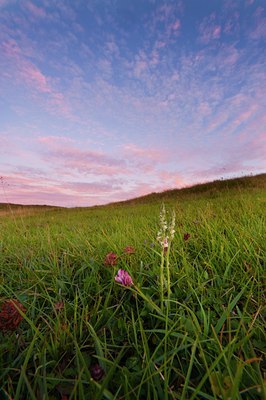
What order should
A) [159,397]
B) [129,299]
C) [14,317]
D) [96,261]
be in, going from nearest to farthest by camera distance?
1. [159,397]
2. [14,317]
3. [129,299]
4. [96,261]

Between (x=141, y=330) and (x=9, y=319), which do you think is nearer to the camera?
(x=141, y=330)

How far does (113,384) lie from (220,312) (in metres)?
0.88

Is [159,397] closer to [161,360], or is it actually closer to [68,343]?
[161,360]

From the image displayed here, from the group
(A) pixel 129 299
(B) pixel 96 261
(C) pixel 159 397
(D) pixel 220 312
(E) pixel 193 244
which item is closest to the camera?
(C) pixel 159 397

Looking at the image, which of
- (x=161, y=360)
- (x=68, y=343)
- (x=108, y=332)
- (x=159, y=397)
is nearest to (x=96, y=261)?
(x=108, y=332)

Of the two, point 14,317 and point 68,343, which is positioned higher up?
point 14,317

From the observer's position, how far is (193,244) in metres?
3.05

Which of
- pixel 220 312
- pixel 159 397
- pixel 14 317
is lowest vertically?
pixel 159 397

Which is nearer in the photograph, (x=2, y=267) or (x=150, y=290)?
(x=150, y=290)

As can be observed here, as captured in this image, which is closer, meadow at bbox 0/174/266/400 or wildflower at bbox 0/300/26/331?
meadow at bbox 0/174/266/400

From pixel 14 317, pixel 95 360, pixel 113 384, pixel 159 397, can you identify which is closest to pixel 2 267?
pixel 14 317

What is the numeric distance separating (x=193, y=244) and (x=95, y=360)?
1.91m

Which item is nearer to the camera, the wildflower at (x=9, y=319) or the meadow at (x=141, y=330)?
the meadow at (x=141, y=330)

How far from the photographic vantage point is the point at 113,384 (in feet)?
4.07
